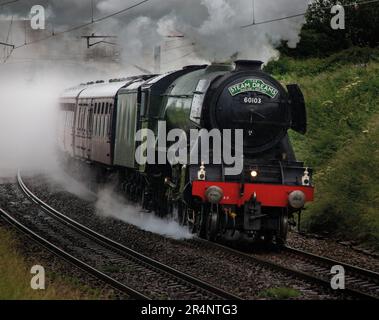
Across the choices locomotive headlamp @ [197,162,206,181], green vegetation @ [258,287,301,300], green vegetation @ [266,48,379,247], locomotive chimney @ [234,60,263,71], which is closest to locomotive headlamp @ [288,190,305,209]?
green vegetation @ [266,48,379,247]

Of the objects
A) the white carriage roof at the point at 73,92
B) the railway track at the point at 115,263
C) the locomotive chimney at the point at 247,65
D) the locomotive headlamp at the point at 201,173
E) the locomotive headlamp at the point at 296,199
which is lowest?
the railway track at the point at 115,263

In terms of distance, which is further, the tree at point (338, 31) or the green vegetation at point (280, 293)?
the tree at point (338, 31)

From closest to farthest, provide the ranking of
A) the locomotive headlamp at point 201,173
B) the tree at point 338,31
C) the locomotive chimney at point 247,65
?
1. the locomotive headlamp at point 201,173
2. the locomotive chimney at point 247,65
3. the tree at point 338,31

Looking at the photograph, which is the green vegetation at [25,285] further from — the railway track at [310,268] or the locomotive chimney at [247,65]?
the locomotive chimney at [247,65]

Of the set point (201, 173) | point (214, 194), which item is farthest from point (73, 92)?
point (214, 194)

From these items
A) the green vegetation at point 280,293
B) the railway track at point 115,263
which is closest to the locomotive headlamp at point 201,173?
the railway track at point 115,263

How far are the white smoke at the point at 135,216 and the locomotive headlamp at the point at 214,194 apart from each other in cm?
198

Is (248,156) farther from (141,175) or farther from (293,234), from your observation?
(141,175)

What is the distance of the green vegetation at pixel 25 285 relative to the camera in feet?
29.2

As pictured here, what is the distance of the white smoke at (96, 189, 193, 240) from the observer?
1543cm

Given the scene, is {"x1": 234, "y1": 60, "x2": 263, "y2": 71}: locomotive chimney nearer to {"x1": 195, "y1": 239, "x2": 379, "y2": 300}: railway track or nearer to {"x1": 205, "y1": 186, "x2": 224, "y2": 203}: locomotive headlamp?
{"x1": 205, "y1": 186, "x2": 224, "y2": 203}: locomotive headlamp

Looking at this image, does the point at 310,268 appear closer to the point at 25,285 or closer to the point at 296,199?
the point at 296,199
